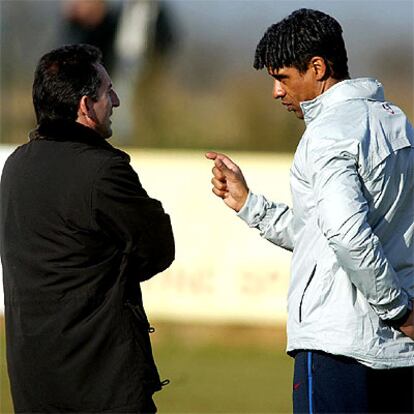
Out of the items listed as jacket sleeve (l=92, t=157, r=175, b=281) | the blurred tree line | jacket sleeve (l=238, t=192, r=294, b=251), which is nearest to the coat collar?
jacket sleeve (l=92, t=157, r=175, b=281)

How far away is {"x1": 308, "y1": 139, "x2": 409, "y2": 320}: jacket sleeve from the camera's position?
11.1ft

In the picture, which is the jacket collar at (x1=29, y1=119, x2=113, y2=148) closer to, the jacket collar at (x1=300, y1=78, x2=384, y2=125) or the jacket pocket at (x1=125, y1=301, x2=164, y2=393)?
the jacket pocket at (x1=125, y1=301, x2=164, y2=393)

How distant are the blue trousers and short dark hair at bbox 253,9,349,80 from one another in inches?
32.9

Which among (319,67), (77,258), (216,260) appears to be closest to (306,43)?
(319,67)

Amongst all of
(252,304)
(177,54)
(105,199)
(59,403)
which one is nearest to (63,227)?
(105,199)

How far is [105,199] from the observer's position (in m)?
3.83

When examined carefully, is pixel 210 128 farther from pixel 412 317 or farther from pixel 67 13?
pixel 412 317

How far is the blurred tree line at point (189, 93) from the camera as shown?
1213cm

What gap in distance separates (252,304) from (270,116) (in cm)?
340

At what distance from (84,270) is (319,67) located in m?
0.94

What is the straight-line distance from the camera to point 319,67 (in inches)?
145

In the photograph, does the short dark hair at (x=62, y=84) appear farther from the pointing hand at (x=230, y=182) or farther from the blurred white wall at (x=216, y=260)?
the blurred white wall at (x=216, y=260)

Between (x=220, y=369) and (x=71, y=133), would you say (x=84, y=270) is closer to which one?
(x=71, y=133)

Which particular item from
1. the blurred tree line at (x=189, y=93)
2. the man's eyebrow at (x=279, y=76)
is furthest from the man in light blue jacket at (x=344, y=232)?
the blurred tree line at (x=189, y=93)
